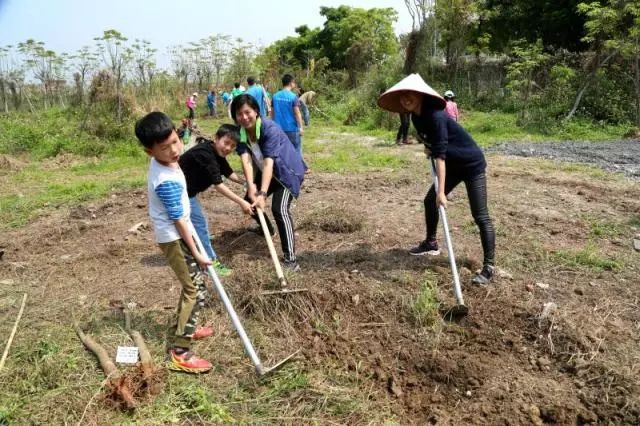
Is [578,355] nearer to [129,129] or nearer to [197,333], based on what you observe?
[197,333]

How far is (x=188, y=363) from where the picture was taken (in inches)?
110

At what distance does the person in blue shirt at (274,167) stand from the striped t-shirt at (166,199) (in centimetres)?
112

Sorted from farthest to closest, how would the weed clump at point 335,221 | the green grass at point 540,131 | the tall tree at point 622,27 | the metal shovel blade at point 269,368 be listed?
the green grass at point 540,131 < the tall tree at point 622,27 < the weed clump at point 335,221 < the metal shovel blade at point 269,368

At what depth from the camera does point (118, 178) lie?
851 centimetres

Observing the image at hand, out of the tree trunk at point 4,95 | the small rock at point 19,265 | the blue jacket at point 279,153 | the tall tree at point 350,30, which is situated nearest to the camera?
the blue jacket at point 279,153

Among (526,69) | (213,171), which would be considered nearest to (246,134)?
(213,171)

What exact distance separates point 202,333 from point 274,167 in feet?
4.67

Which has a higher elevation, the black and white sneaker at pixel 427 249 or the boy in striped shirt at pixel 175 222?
the boy in striped shirt at pixel 175 222

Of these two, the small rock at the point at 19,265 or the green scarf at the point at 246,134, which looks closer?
the green scarf at the point at 246,134

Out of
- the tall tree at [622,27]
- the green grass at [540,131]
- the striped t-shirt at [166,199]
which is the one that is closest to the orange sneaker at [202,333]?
the striped t-shirt at [166,199]

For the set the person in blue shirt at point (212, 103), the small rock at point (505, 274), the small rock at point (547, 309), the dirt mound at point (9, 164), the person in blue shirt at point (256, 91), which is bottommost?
the small rock at point (547, 309)

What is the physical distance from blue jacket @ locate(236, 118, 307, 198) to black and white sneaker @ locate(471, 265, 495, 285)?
5.12 ft

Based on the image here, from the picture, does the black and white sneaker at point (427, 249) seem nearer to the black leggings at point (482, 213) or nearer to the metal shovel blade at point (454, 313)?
the black leggings at point (482, 213)

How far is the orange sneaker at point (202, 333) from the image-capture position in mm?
3109
